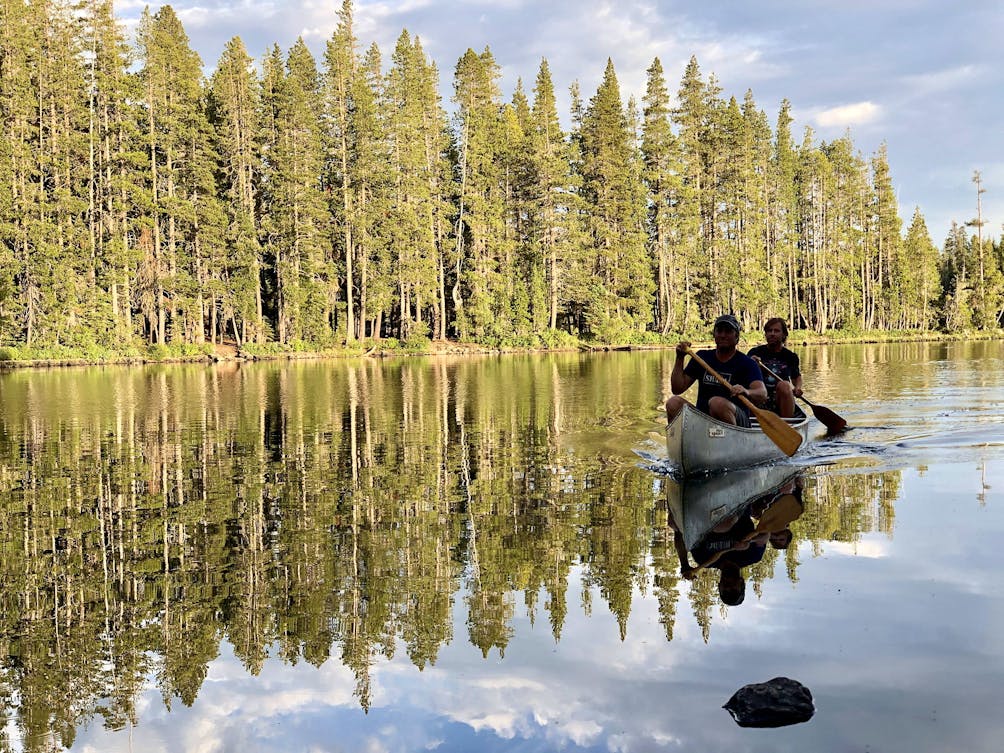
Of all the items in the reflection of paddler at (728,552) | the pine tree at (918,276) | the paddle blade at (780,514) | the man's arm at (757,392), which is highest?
the pine tree at (918,276)

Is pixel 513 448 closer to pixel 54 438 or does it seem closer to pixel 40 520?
pixel 40 520

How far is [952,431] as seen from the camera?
54.2ft

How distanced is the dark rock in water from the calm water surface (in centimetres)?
8

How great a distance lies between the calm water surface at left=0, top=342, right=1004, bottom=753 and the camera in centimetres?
500

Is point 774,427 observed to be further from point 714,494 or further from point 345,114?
point 345,114

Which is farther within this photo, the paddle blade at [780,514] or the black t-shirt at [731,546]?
the paddle blade at [780,514]

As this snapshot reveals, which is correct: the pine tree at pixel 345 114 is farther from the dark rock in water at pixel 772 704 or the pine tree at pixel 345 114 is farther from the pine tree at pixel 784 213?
the dark rock in water at pixel 772 704

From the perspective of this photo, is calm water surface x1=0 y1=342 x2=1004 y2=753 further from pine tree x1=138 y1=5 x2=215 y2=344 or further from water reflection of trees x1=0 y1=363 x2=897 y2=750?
pine tree x1=138 y1=5 x2=215 y2=344

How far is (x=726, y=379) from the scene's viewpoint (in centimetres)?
1243

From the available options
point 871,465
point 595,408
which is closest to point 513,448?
point 871,465

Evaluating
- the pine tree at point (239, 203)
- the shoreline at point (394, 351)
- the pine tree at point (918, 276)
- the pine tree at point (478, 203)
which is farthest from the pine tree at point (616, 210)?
the pine tree at point (918, 276)

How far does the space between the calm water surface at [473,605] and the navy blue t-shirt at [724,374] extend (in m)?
1.21

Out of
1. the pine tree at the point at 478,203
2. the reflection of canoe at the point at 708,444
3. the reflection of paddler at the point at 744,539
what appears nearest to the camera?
the reflection of paddler at the point at 744,539

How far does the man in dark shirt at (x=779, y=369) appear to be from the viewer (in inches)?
548
